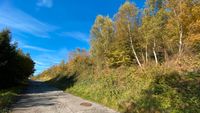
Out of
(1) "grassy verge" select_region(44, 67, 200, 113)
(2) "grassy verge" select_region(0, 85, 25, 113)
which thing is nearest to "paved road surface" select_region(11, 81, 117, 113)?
(2) "grassy verge" select_region(0, 85, 25, 113)

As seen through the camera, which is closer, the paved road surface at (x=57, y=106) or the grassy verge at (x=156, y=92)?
the grassy verge at (x=156, y=92)

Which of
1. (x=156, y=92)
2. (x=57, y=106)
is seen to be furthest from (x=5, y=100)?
(x=156, y=92)

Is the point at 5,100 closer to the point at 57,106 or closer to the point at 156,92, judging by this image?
the point at 57,106

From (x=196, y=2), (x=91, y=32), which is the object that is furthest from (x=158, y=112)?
(x=91, y=32)

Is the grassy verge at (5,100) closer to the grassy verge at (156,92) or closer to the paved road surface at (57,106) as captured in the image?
the paved road surface at (57,106)

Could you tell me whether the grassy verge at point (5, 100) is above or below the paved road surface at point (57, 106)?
above

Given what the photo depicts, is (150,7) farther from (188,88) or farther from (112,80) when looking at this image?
(188,88)

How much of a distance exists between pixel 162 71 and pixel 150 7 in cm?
1401

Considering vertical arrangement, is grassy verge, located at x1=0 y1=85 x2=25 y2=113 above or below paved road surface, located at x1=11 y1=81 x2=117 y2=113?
above

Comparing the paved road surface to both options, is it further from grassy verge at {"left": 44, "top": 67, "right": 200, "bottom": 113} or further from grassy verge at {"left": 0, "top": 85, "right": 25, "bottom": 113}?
grassy verge at {"left": 44, "top": 67, "right": 200, "bottom": 113}

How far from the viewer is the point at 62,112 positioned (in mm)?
10172

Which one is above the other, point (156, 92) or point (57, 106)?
point (156, 92)

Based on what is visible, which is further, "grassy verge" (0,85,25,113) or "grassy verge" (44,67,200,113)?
"grassy verge" (0,85,25,113)

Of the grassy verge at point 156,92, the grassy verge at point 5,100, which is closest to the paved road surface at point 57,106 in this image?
the grassy verge at point 5,100
